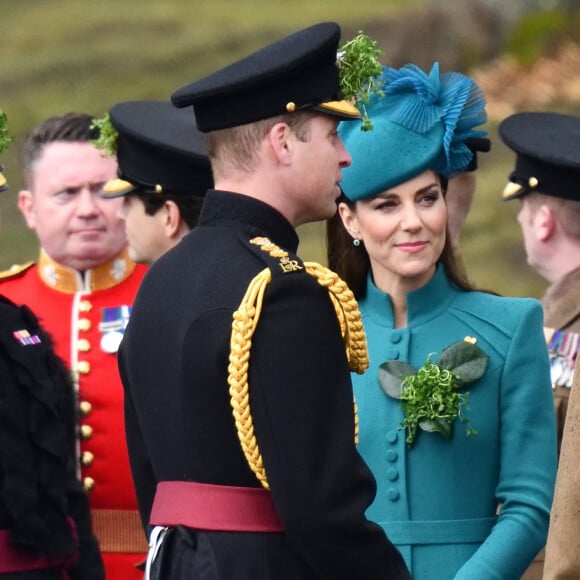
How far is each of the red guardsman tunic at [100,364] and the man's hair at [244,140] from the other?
1.84 m

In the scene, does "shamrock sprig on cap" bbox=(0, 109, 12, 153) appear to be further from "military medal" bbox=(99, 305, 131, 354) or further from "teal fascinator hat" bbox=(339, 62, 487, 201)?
"military medal" bbox=(99, 305, 131, 354)

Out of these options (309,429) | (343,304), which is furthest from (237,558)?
(343,304)

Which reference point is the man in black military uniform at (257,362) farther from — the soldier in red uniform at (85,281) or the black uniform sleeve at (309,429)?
the soldier in red uniform at (85,281)

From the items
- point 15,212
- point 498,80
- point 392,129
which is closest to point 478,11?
point 498,80

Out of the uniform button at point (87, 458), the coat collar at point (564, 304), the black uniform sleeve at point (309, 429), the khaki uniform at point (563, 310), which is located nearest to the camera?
the black uniform sleeve at point (309, 429)

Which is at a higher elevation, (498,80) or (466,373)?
(466,373)

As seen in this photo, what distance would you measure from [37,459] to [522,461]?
1282mm

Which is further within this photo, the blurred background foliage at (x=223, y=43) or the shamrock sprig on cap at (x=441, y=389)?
the blurred background foliage at (x=223, y=43)

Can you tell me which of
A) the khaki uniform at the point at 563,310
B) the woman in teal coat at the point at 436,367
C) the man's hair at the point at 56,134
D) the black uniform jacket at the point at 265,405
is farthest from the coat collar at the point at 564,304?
the black uniform jacket at the point at 265,405

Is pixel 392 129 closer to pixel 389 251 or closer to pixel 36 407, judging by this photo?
pixel 389 251

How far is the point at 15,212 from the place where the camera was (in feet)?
33.9

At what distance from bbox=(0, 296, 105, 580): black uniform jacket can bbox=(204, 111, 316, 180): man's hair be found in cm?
110

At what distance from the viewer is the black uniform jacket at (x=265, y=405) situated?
3805 millimetres

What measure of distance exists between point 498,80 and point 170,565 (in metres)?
7.35
